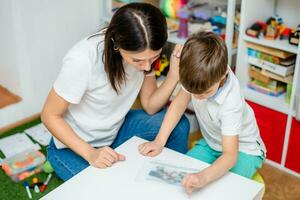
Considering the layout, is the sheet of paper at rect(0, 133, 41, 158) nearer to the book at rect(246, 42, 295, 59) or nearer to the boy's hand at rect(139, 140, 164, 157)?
the boy's hand at rect(139, 140, 164, 157)

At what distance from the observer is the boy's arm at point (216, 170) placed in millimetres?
1045

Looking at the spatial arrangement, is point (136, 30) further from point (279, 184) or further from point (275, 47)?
point (279, 184)

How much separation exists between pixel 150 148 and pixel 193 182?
0.72 ft

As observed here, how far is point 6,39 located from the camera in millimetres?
2174

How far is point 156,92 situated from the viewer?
4.79ft

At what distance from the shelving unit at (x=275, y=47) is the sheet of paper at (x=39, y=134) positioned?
3.26 ft

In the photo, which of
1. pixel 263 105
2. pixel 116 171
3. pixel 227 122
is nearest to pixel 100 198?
pixel 116 171

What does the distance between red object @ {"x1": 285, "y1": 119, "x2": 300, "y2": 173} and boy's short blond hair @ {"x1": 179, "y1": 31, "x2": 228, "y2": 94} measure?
811mm

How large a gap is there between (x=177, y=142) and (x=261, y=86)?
65cm

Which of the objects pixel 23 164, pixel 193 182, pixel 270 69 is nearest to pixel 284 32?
pixel 270 69

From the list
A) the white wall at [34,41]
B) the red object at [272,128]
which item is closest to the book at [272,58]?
the red object at [272,128]

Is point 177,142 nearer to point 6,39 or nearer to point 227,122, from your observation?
point 227,122

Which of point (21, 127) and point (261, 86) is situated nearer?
point (261, 86)

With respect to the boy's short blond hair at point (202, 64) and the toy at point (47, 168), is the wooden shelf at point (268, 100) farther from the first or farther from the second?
the toy at point (47, 168)
